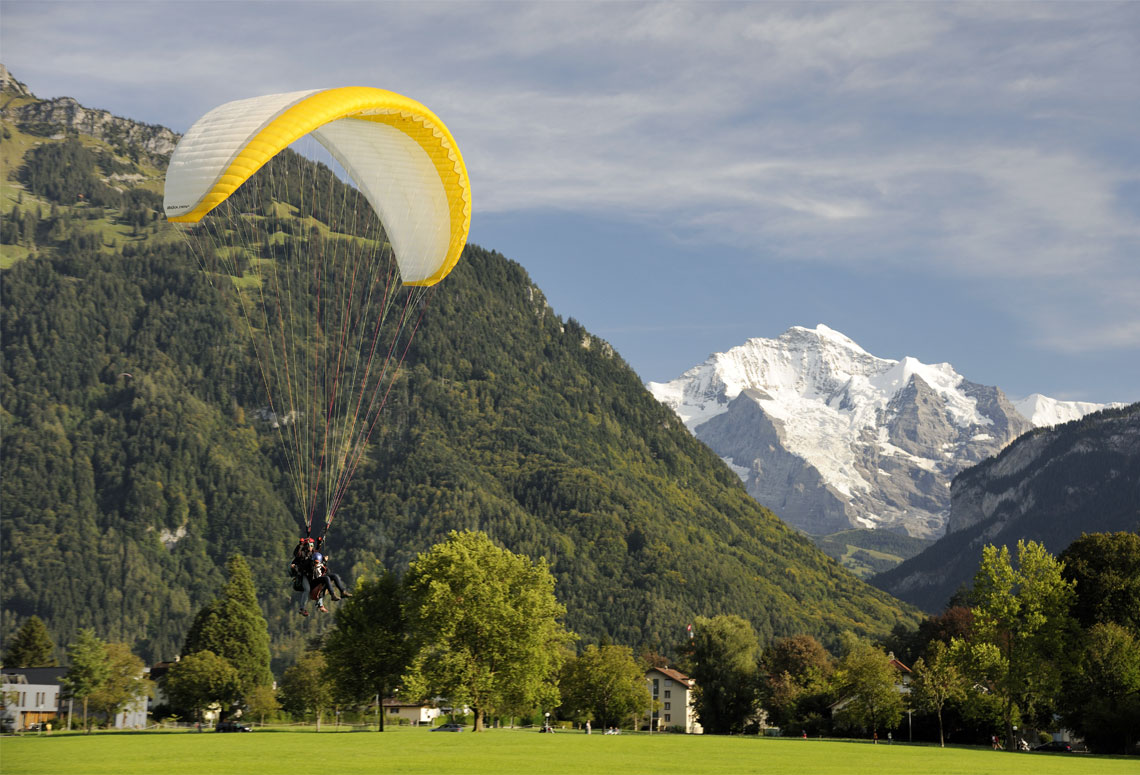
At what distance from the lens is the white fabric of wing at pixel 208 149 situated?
2355 centimetres

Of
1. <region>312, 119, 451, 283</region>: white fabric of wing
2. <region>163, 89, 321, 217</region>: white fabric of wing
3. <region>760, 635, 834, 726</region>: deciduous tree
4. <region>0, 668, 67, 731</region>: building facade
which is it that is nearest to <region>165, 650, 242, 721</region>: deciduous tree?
<region>0, 668, 67, 731</region>: building facade

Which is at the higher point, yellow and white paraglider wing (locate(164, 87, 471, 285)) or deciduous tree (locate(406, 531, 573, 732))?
yellow and white paraglider wing (locate(164, 87, 471, 285))

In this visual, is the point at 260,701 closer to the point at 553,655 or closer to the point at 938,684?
the point at 553,655

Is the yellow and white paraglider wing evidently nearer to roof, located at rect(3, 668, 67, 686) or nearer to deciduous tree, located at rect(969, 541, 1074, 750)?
deciduous tree, located at rect(969, 541, 1074, 750)

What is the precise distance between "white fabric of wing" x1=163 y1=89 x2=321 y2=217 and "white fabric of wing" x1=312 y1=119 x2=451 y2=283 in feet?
14.7

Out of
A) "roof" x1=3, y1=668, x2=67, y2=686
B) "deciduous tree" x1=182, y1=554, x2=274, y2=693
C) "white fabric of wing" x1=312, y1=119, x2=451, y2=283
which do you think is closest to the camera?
"white fabric of wing" x1=312, y1=119, x2=451, y2=283

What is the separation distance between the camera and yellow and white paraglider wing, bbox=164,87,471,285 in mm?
23688

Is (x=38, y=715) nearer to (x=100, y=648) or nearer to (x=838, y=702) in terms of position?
(x=100, y=648)

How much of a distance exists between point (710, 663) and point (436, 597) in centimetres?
4288

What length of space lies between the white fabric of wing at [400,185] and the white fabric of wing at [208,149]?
447cm

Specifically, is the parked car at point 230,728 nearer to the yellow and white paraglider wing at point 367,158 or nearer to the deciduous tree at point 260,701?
the deciduous tree at point 260,701

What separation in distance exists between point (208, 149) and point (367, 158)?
706cm

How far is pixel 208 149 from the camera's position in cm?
2403

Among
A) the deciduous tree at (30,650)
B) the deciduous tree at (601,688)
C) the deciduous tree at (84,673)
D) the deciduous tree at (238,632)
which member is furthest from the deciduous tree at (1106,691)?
the deciduous tree at (30,650)
